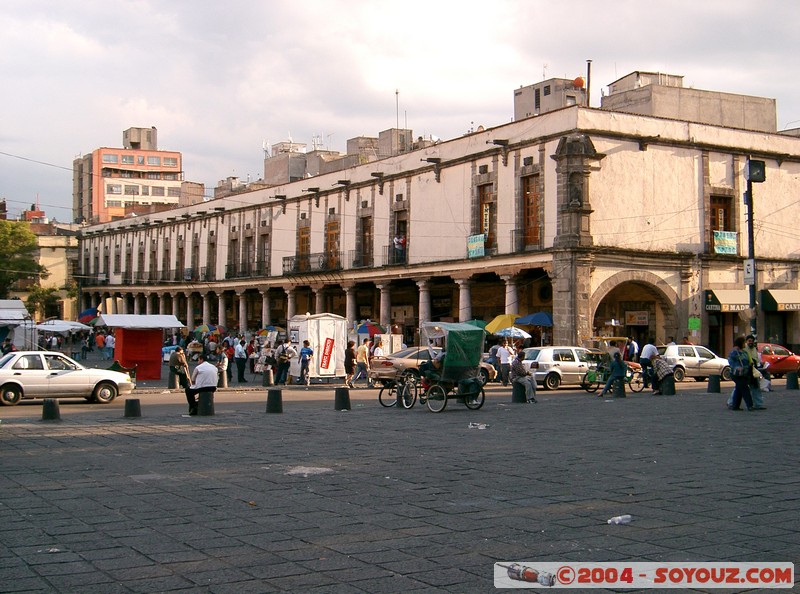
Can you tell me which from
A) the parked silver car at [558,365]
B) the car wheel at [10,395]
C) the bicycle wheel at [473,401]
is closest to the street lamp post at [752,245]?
the parked silver car at [558,365]

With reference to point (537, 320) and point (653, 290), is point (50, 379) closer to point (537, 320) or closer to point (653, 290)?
point (537, 320)

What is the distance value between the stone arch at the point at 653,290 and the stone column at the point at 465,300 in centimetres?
601

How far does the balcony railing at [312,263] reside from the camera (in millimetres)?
47959

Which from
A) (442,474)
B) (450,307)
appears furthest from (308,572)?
(450,307)

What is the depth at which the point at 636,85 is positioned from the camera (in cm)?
4062

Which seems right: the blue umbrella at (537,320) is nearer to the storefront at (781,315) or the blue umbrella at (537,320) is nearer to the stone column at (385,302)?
the stone column at (385,302)

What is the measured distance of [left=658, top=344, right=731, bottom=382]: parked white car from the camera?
32125 millimetres

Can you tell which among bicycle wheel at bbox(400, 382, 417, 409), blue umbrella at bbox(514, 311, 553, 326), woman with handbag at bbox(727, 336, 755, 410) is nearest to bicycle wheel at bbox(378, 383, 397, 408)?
bicycle wheel at bbox(400, 382, 417, 409)

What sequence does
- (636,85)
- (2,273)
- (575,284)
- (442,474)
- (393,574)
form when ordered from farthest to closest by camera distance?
(2,273), (636,85), (575,284), (442,474), (393,574)

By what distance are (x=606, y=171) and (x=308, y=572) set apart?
30.3 m

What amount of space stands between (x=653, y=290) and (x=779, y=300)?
6641mm

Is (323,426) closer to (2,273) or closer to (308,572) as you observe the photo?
(308,572)

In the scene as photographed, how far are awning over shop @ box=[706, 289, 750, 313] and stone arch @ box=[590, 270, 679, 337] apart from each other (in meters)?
1.79

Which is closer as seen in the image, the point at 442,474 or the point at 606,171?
the point at 442,474
